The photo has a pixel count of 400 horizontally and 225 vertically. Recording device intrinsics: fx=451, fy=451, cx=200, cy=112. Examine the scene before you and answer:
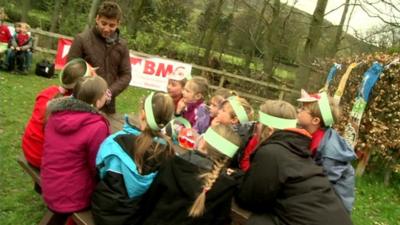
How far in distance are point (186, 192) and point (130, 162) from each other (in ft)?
1.36

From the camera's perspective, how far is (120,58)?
4.49 m

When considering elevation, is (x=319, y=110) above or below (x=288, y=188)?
above

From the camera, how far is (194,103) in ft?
15.1

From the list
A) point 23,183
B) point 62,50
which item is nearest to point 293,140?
point 23,183

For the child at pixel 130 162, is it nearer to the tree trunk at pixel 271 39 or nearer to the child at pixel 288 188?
the child at pixel 288 188

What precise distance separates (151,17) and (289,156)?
71.3ft

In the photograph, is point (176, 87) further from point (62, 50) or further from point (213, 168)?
point (62, 50)

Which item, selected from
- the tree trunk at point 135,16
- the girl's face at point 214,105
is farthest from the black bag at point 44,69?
the tree trunk at point 135,16

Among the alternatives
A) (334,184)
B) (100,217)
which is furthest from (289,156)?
(100,217)

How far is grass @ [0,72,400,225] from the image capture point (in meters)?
4.10

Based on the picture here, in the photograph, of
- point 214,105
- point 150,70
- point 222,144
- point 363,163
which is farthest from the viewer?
point 150,70

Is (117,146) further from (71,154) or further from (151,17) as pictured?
(151,17)

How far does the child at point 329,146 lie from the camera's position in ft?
10.8

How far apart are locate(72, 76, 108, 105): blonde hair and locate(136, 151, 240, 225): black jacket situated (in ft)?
2.52
